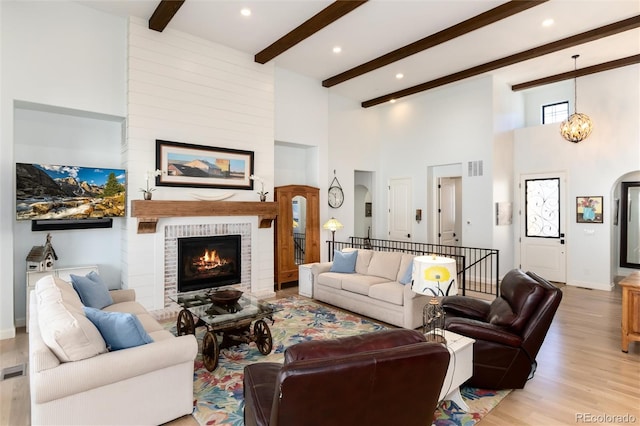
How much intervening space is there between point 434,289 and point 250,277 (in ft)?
14.5

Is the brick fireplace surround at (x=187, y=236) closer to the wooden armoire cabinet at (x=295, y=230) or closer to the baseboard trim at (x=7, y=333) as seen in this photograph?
the wooden armoire cabinet at (x=295, y=230)

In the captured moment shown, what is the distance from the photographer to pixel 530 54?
19.7 feet

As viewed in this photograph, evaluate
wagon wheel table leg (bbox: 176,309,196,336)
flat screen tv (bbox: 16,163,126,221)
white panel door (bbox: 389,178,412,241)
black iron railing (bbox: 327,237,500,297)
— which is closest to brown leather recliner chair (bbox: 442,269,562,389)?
wagon wheel table leg (bbox: 176,309,196,336)

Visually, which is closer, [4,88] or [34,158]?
[4,88]

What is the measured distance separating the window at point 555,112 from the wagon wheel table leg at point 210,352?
8692 mm

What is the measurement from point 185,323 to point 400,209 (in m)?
6.29

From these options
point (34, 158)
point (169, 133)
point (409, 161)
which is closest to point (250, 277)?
point (169, 133)

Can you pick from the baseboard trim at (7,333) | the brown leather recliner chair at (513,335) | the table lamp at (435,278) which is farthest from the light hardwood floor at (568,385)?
the table lamp at (435,278)

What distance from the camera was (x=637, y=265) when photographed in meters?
7.43

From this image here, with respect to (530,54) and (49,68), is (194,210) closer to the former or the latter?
(49,68)

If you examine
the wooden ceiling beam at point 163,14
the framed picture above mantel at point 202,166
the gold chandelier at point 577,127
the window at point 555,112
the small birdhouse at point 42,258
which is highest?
the wooden ceiling beam at point 163,14

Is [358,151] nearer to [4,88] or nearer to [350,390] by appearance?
[4,88]

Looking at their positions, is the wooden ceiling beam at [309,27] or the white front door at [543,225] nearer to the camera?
the wooden ceiling beam at [309,27]

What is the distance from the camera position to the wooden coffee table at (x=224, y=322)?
11.5 ft
